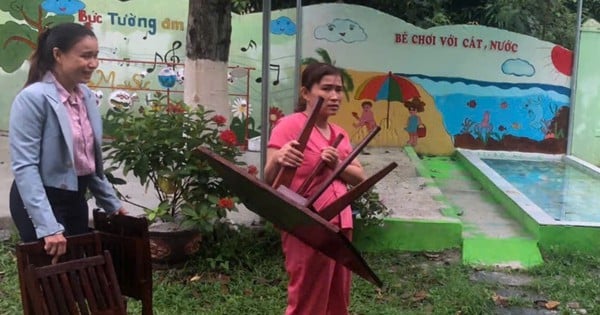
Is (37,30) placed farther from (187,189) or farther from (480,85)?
(480,85)

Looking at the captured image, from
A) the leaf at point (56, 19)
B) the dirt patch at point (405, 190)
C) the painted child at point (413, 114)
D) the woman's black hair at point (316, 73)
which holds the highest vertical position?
the leaf at point (56, 19)

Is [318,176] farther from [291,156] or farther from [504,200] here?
[504,200]

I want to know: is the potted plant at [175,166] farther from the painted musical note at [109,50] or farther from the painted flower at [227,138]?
the painted musical note at [109,50]

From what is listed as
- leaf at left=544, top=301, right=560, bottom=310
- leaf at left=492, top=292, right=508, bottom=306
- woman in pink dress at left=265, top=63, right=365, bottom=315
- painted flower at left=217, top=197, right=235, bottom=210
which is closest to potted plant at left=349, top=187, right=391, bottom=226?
painted flower at left=217, top=197, right=235, bottom=210

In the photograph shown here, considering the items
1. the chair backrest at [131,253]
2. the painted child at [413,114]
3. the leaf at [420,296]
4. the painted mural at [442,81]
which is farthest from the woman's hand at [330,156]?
the painted child at [413,114]

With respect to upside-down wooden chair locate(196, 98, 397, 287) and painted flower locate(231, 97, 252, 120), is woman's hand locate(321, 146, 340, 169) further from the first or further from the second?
painted flower locate(231, 97, 252, 120)

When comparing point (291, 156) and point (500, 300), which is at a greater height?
point (291, 156)

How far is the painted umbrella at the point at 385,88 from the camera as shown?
8086 mm

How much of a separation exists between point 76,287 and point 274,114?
124 inches

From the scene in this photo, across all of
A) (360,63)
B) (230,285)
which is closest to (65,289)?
(230,285)

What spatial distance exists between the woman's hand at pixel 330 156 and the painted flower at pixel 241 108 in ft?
17.0

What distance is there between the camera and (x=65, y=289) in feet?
7.04

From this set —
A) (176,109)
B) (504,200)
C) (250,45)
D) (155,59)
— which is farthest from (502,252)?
(155,59)

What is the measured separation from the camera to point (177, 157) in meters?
3.97
